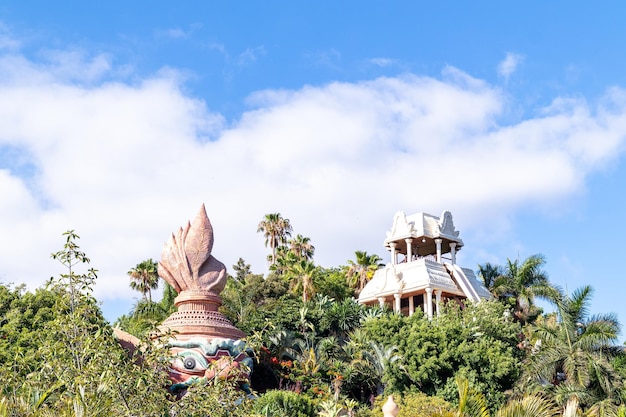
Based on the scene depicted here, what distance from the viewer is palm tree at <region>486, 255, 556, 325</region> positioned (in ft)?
134

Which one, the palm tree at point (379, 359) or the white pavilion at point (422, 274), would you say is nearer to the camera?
the palm tree at point (379, 359)

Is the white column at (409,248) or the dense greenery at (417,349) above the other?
the white column at (409,248)

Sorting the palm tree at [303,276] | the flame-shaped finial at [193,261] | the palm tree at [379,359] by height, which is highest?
the palm tree at [303,276]

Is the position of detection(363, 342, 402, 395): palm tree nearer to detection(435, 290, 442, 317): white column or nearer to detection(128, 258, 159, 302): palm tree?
detection(435, 290, 442, 317): white column

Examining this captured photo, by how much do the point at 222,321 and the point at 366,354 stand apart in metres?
6.73

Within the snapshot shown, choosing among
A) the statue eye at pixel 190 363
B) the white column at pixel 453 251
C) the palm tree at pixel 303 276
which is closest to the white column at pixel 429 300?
the white column at pixel 453 251

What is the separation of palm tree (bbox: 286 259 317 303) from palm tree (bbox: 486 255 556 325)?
9.04m

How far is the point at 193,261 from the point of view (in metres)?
30.5

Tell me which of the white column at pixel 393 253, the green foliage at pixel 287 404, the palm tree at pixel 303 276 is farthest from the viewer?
the palm tree at pixel 303 276

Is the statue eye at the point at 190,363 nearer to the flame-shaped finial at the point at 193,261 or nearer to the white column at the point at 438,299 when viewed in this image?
the flame-shaped finial at the point at 193,261

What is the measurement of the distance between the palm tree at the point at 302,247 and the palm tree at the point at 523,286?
1344 centimetres

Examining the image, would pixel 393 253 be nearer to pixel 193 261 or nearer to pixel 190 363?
pixel 193 261

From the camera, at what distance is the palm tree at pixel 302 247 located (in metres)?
52.9

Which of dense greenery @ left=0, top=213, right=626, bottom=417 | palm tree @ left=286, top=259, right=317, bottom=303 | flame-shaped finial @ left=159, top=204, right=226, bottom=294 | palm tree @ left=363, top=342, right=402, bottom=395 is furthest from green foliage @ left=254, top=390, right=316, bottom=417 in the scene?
palm tree @ left=286, top=259, right=317, bottom=303
